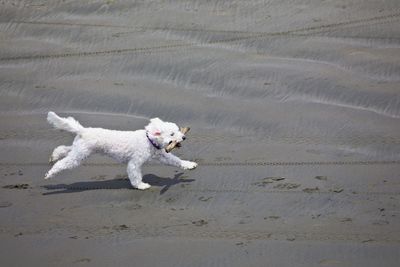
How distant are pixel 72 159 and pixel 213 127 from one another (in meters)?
2.45

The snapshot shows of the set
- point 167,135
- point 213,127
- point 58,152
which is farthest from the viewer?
point 213,127

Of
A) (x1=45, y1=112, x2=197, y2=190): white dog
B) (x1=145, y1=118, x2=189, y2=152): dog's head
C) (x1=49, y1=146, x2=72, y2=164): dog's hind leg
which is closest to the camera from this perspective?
(x1=145, y1=118, x2=189, y2=152): dog's head

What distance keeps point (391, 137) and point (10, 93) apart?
5773 millimetres

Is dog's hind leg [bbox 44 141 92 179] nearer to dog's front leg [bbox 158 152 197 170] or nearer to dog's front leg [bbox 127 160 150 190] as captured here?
dog's front leg [bbox 127 160 150 190]

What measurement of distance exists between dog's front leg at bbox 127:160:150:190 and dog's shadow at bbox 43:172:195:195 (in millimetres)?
117

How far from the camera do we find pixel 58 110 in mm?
12578

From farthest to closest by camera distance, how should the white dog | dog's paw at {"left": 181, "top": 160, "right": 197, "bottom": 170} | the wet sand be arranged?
1. dog's paw at {"left": 181, "top": 160, "right": 197, "bottom": 170}
2. the white dog
3. the wet sand

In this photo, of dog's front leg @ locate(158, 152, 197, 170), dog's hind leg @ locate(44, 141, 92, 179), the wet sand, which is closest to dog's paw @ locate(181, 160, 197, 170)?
dog's front leg @ locate(158, 152, 197, 170)

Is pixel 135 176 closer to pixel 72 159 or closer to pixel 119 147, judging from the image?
pixel 119 147

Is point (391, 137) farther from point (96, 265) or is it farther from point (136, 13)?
point (136, 13)

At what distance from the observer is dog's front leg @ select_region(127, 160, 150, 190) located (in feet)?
32.6

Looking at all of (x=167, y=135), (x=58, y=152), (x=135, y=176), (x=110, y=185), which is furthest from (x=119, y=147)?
(x=58, y=152)

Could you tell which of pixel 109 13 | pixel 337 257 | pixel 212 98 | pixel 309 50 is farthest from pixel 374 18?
pixel 337 257

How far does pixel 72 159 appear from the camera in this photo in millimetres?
9922
